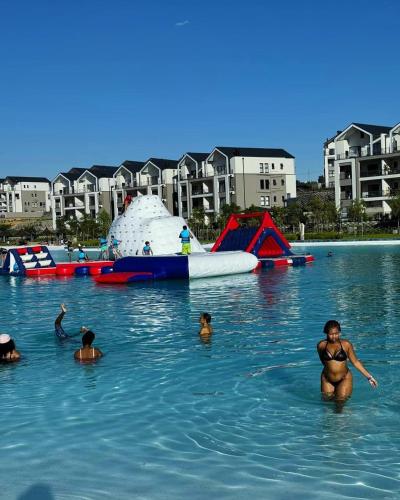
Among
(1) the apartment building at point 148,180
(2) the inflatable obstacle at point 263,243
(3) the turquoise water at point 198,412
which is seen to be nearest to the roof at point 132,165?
(1) the apartment building at point 148,180

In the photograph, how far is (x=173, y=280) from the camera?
2547 centimetres

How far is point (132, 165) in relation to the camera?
93.0m

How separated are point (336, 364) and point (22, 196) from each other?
123 metres

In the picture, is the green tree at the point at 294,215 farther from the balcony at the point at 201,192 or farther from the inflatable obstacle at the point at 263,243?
the inflatable obstacle at the point at 263,243

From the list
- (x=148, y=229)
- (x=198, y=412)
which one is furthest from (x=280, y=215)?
(x=198, y=412)

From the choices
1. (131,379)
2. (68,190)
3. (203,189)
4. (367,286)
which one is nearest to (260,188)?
(203,189)

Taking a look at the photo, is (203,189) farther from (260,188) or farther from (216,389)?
(216,389)

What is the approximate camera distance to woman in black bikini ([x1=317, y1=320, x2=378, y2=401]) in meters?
7.95

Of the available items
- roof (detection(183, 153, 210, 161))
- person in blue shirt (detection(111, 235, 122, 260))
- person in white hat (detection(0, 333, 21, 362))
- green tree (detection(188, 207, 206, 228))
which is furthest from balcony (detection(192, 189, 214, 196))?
person in white hat (detection(0, 333, 21, 362))

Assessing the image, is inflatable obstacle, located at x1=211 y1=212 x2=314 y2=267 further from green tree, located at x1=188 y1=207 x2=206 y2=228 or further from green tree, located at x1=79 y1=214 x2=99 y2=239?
green tree, located at x1=79 y1=214 x2=99 y2=239

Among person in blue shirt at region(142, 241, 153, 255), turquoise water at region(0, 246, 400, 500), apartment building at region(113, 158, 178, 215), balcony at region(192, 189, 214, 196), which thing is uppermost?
apartment building at region(113, 158, 178, 215)

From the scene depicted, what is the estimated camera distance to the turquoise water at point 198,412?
20.8 feet

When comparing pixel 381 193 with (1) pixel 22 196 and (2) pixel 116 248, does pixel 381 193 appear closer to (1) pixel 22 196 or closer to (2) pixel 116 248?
(2) pixel 116 248

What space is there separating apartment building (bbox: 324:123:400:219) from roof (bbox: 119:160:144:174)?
1287 inches
